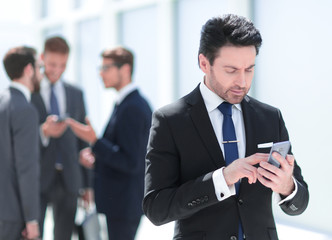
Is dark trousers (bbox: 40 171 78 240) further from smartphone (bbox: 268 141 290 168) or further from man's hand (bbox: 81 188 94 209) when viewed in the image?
smartphone (bbox: 268 141 290 168)

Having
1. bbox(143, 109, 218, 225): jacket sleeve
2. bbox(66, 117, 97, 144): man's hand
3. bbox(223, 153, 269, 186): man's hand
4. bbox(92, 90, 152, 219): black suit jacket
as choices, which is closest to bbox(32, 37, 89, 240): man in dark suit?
bbox(66, 117, 97, 144): man's hand

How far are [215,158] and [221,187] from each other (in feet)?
0.40

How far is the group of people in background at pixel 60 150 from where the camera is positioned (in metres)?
3.05

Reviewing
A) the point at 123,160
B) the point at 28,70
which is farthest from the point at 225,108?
the point at 28,70

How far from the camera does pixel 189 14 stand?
5.78 m

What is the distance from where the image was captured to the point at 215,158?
1728mm

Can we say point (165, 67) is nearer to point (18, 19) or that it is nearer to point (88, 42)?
point (88, 42)

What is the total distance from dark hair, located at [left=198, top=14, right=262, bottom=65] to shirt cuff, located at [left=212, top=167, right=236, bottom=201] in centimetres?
42

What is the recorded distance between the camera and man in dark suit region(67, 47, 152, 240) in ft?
10.9

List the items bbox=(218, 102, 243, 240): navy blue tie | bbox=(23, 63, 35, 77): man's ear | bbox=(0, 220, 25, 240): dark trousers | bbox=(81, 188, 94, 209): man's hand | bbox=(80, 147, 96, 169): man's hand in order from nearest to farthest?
bbox=(218, 102, 243, 240): navy blue tie
bbox=(0, 220, 25, 240): dark trousers
bbox=(23, 63, 35, 77): man's ear
bbox=(80, 147, 96, 169): man's hand
bbox=(81, 188, 94, 209): man's hand

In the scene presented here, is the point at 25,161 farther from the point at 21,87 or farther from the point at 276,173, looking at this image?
the point at 276,173

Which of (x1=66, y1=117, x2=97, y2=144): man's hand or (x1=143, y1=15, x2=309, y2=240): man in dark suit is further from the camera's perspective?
(x1=66, y1=117, x2=97, y2=144): man's hand

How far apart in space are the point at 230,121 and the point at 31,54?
2.03m

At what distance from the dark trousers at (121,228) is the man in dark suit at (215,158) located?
1.58 meters
